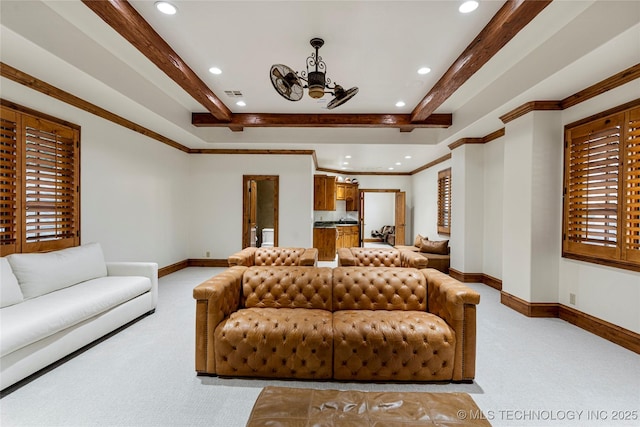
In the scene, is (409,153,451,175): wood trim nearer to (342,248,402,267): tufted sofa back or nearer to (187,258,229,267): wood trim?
(342,248,402,267): tufted sofa back

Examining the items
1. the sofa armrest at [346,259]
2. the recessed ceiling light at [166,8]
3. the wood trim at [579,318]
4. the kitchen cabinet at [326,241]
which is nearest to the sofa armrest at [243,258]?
the sofa armrest at [346,259]

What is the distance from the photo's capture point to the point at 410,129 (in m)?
5.67

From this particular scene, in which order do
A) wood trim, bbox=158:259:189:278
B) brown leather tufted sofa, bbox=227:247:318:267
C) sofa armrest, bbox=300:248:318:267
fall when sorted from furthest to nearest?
wood trim, bbox=158:259:189:278 < brown leather tufted sofa, bbox=227:247:318:267 < sofa armrest, bbox=300:248:318:267

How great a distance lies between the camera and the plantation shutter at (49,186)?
10.4ft

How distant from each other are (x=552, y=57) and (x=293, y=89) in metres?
2.58

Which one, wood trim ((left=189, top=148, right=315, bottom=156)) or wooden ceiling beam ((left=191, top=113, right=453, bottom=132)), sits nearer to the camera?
wooden ceiling beam ((left=191, top=113, right=453, bottom=132))

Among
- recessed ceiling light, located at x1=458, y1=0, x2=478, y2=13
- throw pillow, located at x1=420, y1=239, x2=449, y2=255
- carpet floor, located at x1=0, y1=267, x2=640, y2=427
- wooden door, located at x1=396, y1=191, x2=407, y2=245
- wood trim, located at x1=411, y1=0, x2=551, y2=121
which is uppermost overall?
recessed ceiling light, located at x1=458, y1=0, x2=478, y2=13

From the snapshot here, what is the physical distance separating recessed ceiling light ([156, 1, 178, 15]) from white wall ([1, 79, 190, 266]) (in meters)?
1.90

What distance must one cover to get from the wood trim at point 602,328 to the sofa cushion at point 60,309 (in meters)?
5.27

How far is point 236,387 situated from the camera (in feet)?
7.38

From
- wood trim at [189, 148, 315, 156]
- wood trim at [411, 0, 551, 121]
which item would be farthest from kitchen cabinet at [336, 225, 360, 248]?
wood trim at [411, 0, 551, 121]

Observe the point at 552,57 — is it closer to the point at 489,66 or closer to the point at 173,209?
the point at 489,66

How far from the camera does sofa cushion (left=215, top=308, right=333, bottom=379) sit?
2.22 metres

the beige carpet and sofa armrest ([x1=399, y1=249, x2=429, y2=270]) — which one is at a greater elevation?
sofa armrest ([x1=399, y1=249, x2=429, y2=270])
